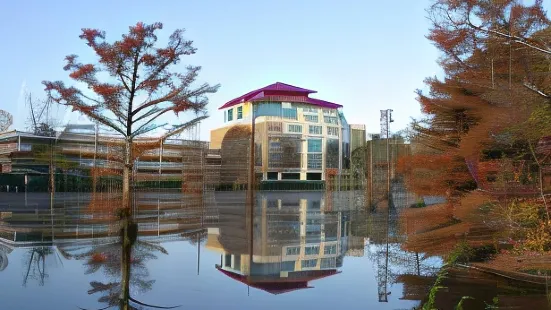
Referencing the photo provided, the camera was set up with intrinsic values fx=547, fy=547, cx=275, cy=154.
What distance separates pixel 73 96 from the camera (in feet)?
50.9

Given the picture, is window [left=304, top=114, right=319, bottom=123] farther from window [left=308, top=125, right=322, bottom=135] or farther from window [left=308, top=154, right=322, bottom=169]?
window [left=308, top=154, right=322, bottom=169]

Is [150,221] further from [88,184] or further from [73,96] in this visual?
[88,184]

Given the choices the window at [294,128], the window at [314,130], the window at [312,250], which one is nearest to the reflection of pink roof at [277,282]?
the window at [312,250]

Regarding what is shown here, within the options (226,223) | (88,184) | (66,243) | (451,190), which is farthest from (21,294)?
(88,184)

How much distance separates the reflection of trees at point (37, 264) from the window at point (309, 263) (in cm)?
412

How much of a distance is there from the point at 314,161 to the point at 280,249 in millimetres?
41884

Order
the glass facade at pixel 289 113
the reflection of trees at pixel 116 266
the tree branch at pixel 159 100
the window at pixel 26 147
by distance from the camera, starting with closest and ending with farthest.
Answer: the reflection of trees at pixel 116 266 < the tree branch at pixel 159 100 < the window at pixel 26 147 < the glass facade at pixel 289 113

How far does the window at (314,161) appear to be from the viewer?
52312 mm

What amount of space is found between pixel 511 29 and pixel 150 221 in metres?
11.1

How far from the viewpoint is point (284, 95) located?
5872 centimetres

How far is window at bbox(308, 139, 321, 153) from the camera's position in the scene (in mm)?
52969

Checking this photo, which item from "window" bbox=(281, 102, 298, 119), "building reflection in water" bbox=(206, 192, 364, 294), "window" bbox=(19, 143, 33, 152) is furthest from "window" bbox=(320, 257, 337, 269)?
"window" bbox=(281, 102, 298, 119)

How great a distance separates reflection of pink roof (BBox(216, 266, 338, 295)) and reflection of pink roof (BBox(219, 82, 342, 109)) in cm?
4815

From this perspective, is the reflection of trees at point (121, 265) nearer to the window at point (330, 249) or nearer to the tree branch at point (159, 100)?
the window at point (330, 249)
